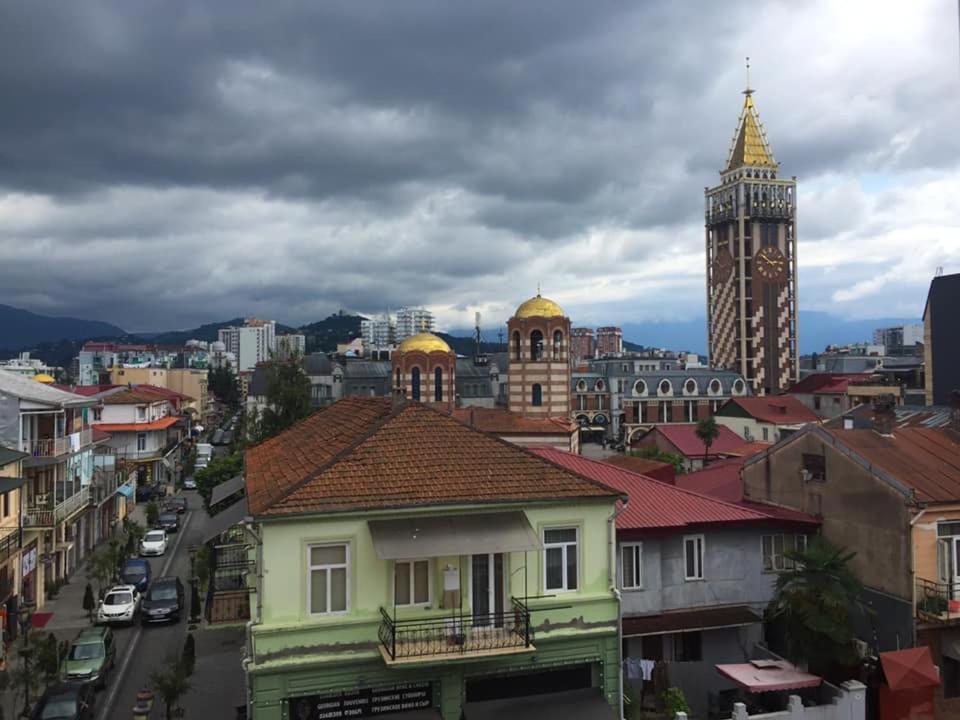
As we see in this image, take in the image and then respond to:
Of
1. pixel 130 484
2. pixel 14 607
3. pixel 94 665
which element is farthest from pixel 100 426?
pixel 94 665

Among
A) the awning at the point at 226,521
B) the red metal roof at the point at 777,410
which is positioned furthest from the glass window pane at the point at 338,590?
the red metal roof at the point at 777,410

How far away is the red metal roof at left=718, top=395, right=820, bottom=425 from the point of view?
256ft

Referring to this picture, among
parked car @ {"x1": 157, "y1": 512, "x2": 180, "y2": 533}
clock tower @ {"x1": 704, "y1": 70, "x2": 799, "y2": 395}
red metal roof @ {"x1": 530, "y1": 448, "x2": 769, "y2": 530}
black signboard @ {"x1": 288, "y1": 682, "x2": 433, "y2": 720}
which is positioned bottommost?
parked car @ {"x1": 157, "y1": 512, "x2": 180, "y2": 533}

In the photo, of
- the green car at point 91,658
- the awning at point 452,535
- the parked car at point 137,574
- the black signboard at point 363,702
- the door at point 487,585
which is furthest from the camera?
the parked car at point 137,574

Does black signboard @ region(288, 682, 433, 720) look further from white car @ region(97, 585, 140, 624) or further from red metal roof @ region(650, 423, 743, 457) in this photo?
red metal roof @ region(650, 423, 743, 457)

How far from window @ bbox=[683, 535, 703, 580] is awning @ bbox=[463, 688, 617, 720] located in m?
5.31

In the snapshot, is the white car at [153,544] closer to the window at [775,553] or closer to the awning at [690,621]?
the awning at [690,621]

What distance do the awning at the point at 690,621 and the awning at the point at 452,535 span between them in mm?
5517

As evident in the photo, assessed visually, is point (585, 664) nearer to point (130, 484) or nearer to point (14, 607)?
point (14, 607)

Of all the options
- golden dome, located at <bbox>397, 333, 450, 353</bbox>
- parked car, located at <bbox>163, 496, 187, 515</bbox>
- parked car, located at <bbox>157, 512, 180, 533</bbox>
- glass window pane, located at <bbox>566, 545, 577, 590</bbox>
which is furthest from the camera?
golden dome, located at <bbox>397, 333, 450, 353</bbox>

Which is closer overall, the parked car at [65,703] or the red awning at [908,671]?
the red awning at [908,671]

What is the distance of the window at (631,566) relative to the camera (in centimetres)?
1969

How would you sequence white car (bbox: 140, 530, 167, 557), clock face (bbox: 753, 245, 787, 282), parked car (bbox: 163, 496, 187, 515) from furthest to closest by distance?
clock face (bbox: 753, 245, 787, 282) → parked car (bbox: 163, 496, 187, 515) → white car (bbox: 140, 530, 167, 557)

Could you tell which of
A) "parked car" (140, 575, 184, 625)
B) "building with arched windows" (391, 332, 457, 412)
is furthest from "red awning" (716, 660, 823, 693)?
"building with arched windows" (391, 332, 457, 412)
